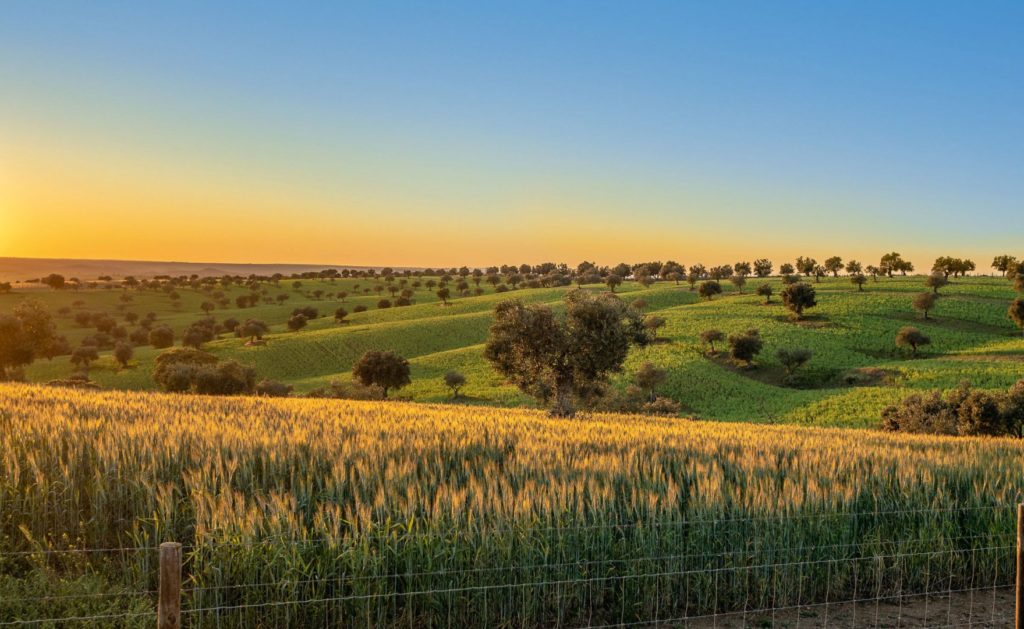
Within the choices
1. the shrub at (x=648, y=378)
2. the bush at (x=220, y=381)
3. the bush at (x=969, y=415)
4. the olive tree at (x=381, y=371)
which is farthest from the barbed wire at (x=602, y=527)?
the olive tree at (x=381, y=371)

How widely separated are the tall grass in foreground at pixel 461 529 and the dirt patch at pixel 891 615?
25 cm

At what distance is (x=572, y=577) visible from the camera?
9562mm

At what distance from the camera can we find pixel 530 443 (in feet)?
52.1

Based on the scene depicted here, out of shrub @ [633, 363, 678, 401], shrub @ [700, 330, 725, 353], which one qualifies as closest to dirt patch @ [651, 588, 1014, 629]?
shrub @ [633, 363, 678, 401]

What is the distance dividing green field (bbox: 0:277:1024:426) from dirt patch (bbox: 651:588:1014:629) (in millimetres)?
57539

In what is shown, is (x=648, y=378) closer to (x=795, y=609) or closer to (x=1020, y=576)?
(x=795, y=609)

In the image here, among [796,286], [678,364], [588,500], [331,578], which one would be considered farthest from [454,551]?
[796,286]

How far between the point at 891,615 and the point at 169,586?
32.3ft

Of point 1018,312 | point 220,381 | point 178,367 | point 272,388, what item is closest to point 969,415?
point 1018,312

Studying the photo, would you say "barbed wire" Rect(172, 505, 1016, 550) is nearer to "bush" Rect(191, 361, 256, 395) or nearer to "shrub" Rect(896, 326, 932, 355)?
"bush" Rect(191, 361, 256, 395)

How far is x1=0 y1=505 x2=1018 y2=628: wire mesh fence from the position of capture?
8.49m

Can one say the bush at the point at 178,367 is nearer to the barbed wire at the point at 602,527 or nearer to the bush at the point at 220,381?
the bush at the point at 220,381

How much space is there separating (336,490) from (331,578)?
2689 mm

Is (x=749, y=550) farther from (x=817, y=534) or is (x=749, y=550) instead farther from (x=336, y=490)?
(x=336, y=490)
